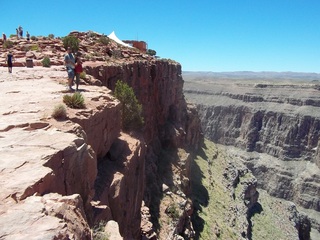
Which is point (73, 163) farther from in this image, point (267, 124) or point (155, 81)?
point (267, 124)

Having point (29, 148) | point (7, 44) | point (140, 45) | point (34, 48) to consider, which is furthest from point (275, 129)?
point (29, 148)

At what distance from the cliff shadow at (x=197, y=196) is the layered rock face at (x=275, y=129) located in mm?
52581

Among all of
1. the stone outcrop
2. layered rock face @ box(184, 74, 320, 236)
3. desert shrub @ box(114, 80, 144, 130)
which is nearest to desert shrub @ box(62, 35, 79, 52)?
the stone outcrop

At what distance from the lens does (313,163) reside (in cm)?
9731

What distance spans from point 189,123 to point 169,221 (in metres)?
27.4

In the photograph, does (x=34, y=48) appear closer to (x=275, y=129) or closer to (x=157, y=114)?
(x=157, y=114)

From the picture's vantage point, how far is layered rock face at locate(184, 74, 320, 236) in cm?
9024

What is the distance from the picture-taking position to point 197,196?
34125 mm

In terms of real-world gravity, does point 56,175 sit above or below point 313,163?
above

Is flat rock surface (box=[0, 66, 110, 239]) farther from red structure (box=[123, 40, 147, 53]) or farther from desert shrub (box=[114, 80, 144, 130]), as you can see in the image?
red structure (box=[123, 40, 147, 53])

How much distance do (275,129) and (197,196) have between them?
8979 centimetres

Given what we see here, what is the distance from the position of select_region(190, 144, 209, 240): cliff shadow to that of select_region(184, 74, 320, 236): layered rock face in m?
52.6

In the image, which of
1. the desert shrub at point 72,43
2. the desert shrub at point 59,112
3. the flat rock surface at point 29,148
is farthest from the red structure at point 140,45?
the desert shrub at point 59,112

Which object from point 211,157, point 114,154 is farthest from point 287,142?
point 114,154
